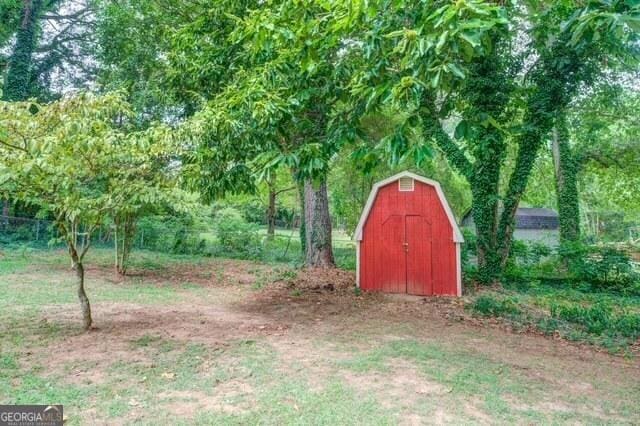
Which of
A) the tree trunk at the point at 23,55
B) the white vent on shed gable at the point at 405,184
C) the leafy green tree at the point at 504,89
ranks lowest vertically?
the white vent on shed gable at the point at 405,184

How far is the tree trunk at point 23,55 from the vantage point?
12977 millimetres

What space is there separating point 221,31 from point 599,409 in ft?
22.4

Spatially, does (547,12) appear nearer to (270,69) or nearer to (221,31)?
(270,69)

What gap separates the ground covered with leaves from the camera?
2.79 m

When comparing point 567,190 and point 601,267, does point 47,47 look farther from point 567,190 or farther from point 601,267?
point 601,267

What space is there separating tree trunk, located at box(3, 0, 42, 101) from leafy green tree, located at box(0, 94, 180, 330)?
11708 millimetres

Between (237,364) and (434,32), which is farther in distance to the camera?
(237,364)

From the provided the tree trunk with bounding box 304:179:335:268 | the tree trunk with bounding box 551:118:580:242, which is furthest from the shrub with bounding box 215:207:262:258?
the tree trunk with bounding box 551:118:580:242

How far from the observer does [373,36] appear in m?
3.43

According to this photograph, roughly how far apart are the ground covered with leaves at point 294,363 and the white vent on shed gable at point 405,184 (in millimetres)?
2233

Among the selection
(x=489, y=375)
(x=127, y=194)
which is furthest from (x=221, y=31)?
(x=489, y=375)

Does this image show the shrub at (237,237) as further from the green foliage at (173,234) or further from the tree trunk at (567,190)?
the tree trunk at (567,190)

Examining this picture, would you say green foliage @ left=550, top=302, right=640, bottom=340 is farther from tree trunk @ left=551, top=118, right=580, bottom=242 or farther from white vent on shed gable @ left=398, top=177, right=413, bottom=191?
tree trunk @ left=551, top=118, right=580, bottom=242

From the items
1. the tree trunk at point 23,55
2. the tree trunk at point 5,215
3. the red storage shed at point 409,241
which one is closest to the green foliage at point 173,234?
the tree trunk at point 5,215
